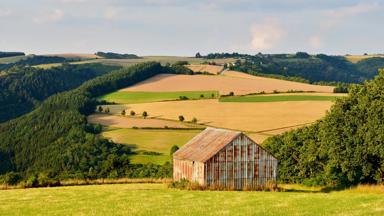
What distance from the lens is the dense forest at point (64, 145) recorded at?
3698 inches

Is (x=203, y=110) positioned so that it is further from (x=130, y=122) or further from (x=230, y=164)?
(x=230, y=164)

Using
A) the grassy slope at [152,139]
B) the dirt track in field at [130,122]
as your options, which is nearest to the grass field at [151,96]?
the dirt track in field at [130,122]

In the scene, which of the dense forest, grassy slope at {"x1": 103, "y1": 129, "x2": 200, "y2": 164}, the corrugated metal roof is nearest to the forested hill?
the corrugated metal roof

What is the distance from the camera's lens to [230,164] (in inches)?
2234

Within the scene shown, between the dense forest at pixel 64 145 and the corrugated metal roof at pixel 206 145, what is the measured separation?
20024 millimetres

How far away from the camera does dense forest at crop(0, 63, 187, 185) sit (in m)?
93.9

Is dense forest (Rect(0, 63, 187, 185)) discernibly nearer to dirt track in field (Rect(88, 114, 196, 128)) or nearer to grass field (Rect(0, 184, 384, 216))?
Answer: dirt track in field (Rect(88, 114, 196, 128))

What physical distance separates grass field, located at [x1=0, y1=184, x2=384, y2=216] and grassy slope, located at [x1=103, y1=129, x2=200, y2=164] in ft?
190

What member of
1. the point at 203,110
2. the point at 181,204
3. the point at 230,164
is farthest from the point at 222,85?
the point at 181,204

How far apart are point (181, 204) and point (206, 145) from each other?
2259cm

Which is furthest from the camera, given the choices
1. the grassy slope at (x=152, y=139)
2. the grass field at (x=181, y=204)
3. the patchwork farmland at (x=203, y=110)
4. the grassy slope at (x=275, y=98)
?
the grassy slope at (x=275, y=98)

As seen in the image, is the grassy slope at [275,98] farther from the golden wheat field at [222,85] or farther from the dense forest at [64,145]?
the dense forest at [64,145]

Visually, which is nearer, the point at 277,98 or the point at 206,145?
the point at 206,145

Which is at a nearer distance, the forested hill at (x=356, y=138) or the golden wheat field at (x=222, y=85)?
the forested hill at (x=356, y=138)
